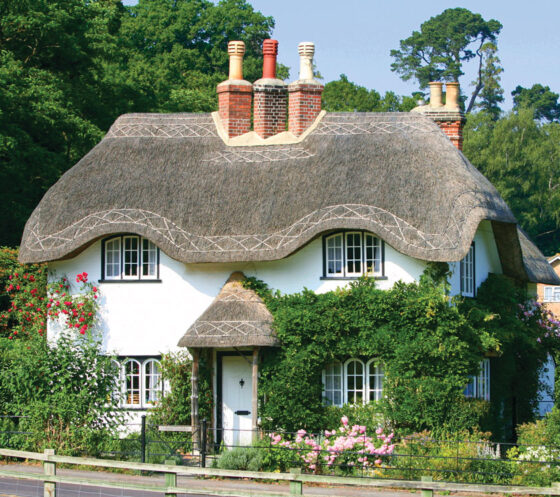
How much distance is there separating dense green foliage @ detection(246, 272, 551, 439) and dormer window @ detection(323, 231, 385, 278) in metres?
0.47

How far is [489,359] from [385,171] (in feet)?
18.3

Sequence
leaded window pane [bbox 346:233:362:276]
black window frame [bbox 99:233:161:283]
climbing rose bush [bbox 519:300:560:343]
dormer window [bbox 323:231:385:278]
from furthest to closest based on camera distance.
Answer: climbing rose bush [bbox 519:300:560:343]
black window frame [bbox 99:233:161:283]
leaded window pane [bbox 346:233:362:276]
dormer window [bbox 323:231:385:278]

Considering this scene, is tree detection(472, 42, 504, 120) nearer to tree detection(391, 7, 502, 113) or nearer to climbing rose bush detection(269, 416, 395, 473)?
tree detection(391, 7, 502, 113)

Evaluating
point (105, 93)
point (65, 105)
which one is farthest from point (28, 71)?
point (105, 93)

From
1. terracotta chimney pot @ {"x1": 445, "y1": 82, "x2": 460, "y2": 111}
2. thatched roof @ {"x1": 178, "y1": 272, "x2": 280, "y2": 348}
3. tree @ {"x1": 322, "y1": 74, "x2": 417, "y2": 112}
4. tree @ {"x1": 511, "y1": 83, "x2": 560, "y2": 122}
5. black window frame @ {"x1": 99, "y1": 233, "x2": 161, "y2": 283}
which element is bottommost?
thatched roof @ {"x1": 178, "y1": 272, "x2": 280, "y2": 348}

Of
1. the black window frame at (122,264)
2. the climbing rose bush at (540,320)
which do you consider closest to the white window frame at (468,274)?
the climbing rose bush at (540,320)

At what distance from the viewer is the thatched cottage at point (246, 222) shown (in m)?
23.0

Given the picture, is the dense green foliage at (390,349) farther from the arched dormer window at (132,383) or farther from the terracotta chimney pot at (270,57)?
the terracotta chimney pot at (270,57)

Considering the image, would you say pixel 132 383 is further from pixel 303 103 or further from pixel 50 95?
pixel 50 95

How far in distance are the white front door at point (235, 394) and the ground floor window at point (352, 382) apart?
5.63ft

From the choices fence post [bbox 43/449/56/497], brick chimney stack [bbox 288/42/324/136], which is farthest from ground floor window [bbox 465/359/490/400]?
fence post [bbox 43/449/56/497]

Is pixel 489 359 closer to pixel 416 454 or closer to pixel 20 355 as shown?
pixel 416 454

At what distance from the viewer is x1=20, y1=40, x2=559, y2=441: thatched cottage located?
907 inches

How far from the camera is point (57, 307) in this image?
24.8 meters
